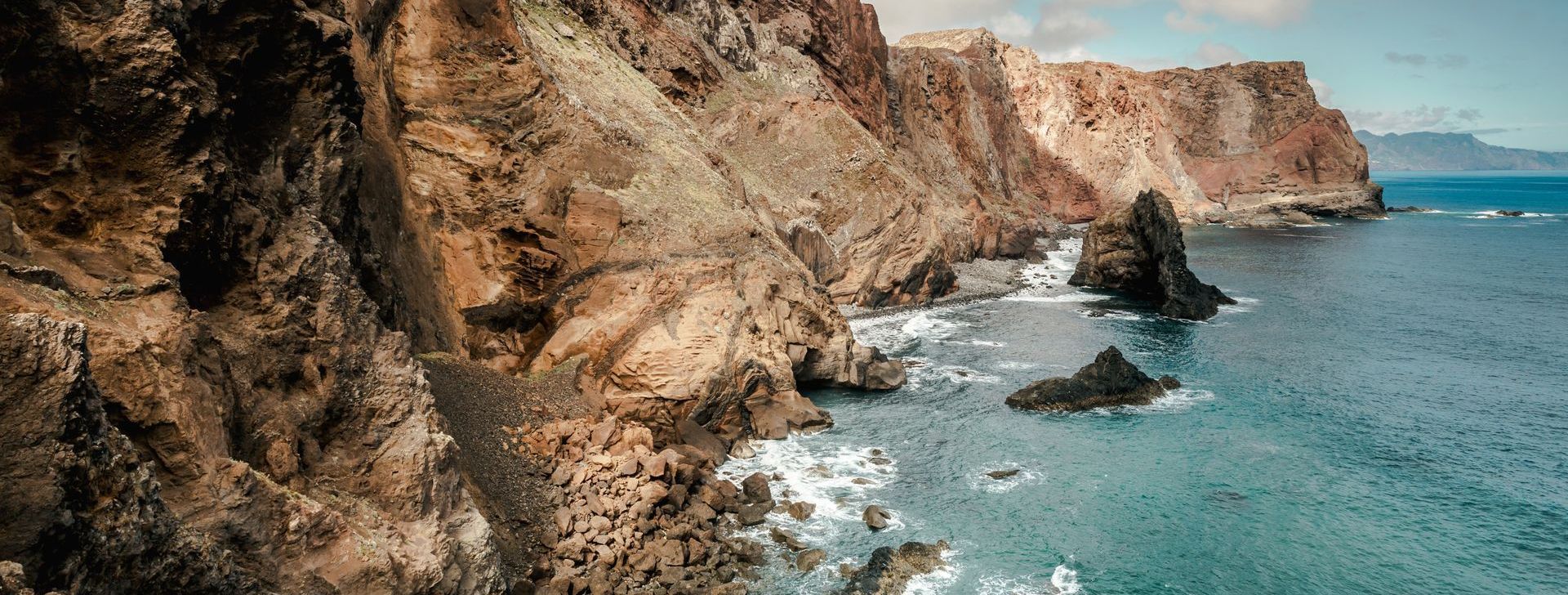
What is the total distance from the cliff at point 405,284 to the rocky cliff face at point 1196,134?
70.8 meters

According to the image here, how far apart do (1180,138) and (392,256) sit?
142 metres

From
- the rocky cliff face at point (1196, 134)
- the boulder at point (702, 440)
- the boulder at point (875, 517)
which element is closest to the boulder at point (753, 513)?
the boulder at point (875, 517)

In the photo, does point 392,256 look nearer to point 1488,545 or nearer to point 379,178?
point 379,178

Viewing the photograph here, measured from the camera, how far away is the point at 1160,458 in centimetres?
2780

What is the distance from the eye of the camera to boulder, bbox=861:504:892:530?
22.1 m

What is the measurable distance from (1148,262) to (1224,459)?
34.1m

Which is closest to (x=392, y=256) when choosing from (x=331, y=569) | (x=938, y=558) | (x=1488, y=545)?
(x=331, y=569)

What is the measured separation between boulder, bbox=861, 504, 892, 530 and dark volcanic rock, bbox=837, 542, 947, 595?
1123 mm

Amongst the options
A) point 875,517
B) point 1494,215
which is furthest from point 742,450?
point 1494,215

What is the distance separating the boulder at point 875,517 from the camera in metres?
22.1

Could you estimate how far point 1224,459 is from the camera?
2783 cm

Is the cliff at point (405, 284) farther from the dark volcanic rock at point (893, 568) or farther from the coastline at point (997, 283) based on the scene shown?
the dark volcanic rock at point (893, 568)

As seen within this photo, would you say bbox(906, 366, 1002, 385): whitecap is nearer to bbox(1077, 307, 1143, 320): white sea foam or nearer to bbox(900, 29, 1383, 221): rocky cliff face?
bbox(1077, 307, 1143, 320): white sea foam

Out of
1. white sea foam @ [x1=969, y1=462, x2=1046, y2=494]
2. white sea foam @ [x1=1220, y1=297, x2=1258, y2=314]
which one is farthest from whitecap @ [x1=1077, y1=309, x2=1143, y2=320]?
white sea foam @ [x1=969, y1=462, x2=1046, y2=494]
